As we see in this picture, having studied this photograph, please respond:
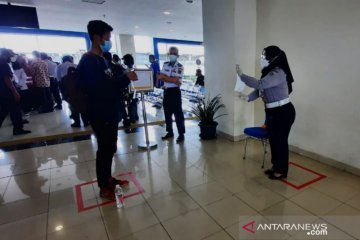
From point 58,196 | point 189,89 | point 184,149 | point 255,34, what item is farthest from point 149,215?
point 189,89

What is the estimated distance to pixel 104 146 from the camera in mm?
2086

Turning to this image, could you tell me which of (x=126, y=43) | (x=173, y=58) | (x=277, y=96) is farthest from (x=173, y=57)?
(x=126, y=43)

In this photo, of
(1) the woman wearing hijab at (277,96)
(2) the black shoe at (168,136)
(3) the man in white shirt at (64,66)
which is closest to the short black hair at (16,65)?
(3) the man in white shirt at (64,66)

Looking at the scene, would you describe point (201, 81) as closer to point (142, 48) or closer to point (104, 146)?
point (104, 146)

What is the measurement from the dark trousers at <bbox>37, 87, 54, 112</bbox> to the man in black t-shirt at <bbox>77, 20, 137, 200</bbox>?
5085 mm

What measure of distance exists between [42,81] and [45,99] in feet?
1.93

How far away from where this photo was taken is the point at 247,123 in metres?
3.79

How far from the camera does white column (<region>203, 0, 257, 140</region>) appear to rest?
132 inches

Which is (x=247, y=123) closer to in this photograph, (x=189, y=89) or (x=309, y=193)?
(x=309, y=193)

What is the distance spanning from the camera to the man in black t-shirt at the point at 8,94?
3.87 meters

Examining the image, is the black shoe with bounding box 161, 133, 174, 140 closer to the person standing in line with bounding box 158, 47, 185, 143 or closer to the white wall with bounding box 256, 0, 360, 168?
the person standing in line with bounding box 158, 47, 185, 143

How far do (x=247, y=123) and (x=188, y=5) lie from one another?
13.6ft

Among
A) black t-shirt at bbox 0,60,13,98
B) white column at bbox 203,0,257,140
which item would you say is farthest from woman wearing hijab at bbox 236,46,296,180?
black t-shirt at bbox 0,60,13,98

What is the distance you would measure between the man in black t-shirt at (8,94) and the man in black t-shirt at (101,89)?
9.89 feet
